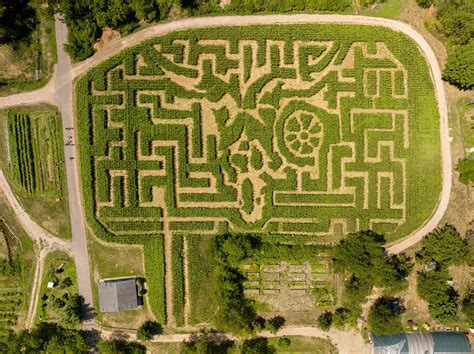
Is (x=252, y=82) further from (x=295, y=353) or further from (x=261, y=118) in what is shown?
(x=295, y=353)

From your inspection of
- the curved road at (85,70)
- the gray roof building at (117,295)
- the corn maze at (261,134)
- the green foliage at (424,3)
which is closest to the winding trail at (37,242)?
the curved road at (85,70)

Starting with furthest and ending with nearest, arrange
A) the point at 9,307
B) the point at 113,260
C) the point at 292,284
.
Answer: the point at 292,284
the point at 9,307
the point at 113,260

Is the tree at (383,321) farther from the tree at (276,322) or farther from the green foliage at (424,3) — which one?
the green foliage at (424,3)

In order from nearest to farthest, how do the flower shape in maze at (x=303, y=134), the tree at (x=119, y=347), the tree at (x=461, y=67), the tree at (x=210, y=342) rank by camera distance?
the tree at (x=461, y=67), the tree at (x=119, y=347), the tree at (x=210, y=342), the flower shape in maze at (x=303, y=134)

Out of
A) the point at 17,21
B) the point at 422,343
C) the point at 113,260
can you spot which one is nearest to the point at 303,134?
the point at 113,260

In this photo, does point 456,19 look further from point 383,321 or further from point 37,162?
point 37,162

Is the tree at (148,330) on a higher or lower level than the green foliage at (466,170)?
lower

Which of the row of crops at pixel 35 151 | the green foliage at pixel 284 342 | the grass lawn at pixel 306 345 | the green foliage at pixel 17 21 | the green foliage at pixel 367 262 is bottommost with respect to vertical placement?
the grass lawn at pixel 306 345

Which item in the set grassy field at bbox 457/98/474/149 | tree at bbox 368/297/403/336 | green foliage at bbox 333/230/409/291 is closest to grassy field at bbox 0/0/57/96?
green foliage at bbox 333/230/409/291
